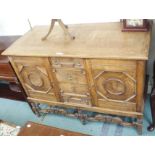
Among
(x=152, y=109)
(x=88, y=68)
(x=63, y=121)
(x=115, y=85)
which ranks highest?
(x=88, y=68)

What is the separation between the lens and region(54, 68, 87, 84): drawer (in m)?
1.24

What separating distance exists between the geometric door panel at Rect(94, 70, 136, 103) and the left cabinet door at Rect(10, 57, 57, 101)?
0.34 metres

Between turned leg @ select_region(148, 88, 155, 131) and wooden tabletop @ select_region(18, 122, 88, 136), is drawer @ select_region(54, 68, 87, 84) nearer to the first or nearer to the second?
wooden tabletop @ select_region(18, 122, 88, 136)

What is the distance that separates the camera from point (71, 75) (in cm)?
127

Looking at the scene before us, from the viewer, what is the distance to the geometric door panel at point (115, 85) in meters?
1.14

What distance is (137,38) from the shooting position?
44.7 inches

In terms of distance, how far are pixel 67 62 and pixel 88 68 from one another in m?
0.13

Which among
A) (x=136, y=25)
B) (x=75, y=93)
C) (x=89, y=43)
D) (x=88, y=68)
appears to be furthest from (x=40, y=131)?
(x=136, y=25)

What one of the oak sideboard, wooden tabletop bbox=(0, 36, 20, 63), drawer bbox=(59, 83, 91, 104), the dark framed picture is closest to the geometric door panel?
the oak sideboard

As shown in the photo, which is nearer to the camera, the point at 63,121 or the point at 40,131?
the point at 40,131

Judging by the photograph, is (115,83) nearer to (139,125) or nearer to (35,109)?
(139,125)

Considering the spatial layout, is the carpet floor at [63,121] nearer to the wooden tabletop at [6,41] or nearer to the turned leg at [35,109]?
the turned leg at [35,109]
